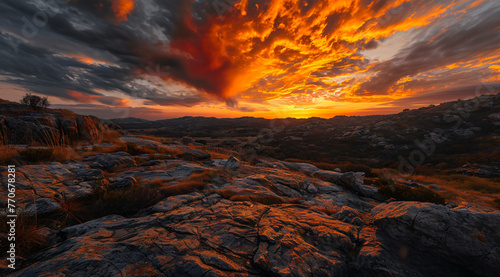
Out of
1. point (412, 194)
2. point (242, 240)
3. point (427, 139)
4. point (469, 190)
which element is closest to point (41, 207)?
point (242, 240)

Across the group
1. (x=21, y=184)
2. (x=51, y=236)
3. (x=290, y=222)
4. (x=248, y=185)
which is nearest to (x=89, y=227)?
(x=51, y=236)

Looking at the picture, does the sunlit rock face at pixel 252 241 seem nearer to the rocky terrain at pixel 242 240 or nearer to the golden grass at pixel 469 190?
the rocky terrain at pixel 242 240

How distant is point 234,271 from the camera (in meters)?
3.20

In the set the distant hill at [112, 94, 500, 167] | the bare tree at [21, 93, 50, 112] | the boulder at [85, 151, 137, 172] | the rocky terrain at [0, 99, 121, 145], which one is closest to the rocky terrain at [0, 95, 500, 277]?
the boulder at [85, 151, 137, 172]

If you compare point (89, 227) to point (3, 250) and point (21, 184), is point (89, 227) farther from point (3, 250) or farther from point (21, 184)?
point (21, 184)

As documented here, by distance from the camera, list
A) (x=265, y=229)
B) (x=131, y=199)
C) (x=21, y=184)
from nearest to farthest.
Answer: (x=265, y=229)
(x=21, y=184)
(x=131, y=199)

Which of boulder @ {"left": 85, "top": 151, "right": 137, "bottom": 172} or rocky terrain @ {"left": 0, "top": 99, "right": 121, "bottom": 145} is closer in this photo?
boulder @ {"left": 85, "top": 151, "right": 137, "bottom": 172}

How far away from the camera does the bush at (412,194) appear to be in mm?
9219

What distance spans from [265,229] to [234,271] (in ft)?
4.98

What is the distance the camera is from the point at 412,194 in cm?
948

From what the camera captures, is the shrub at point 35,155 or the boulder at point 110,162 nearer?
the shrub at point 35,155

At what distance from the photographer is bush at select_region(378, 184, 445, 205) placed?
9.22m

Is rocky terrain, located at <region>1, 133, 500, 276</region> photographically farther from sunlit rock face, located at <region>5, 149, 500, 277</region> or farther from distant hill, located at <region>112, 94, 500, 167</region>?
distant hill, located at <region>112, 94, 500, 167</region>

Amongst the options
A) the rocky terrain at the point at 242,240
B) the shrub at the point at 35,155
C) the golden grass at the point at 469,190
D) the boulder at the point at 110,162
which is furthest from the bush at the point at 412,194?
the shrub at the point at 35,155
